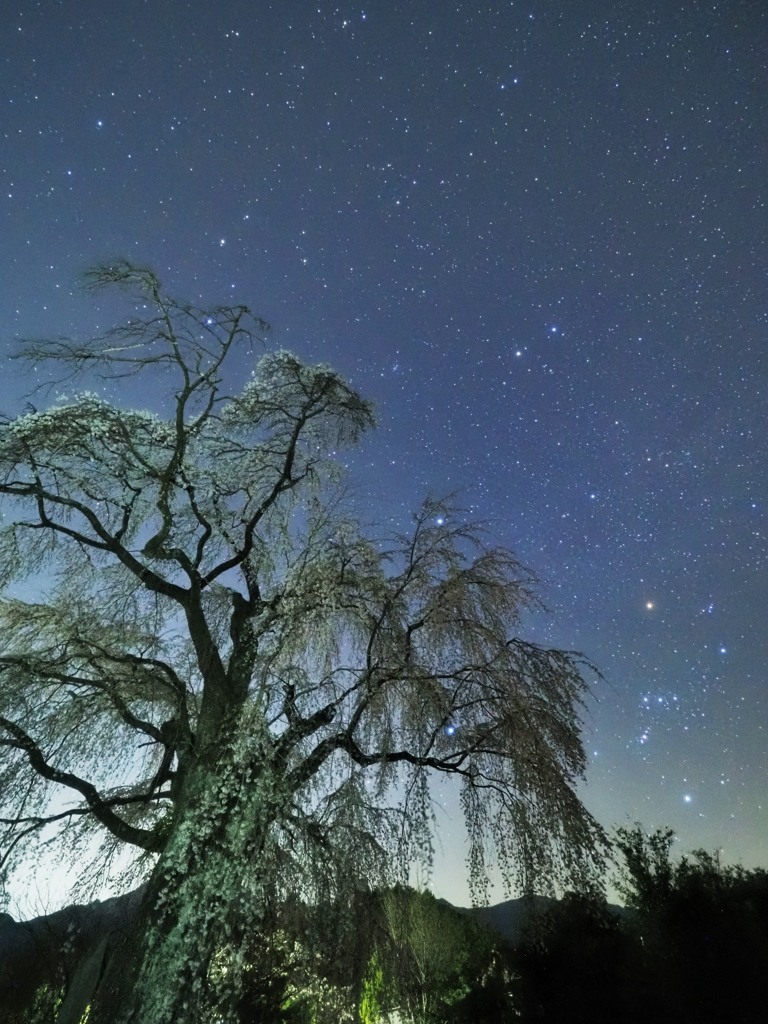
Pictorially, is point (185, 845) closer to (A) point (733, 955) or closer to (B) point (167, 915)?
(B) point (167, 915)

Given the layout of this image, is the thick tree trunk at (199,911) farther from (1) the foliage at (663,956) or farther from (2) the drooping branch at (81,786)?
(1) the foliage at (663,956)

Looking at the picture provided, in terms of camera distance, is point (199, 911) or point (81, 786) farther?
point (81, 786)

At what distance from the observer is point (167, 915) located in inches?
213

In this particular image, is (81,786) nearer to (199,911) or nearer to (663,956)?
(199,911)

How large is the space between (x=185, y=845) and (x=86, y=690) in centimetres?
300

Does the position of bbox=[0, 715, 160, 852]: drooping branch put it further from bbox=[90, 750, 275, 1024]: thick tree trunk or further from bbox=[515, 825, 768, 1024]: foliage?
bbox=[515, 825, 768, 1024]: foliage

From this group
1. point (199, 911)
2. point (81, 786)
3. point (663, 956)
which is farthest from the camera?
point (663, 956)

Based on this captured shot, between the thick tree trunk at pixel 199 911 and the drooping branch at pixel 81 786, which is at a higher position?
the drooping branch at pixel 81 786

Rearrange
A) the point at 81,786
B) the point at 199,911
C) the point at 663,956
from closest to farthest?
the point at 199,911, the point at 81,786, the point at 663,956

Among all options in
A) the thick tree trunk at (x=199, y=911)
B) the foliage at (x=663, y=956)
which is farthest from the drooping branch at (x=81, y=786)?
the foliage at (x=663, y=956)

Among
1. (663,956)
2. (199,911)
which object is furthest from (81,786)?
(663,956)

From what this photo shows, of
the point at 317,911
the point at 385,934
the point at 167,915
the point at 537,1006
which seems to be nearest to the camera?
the point at 167,915

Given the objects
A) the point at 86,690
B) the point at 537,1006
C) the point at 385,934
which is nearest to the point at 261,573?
the point at 86,690

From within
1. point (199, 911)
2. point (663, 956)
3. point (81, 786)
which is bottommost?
point (663, 956)
